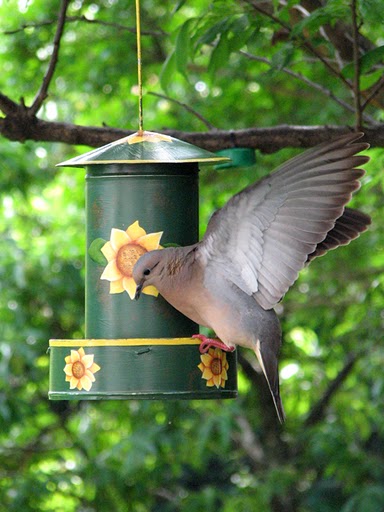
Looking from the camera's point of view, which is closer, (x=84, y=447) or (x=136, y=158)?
(x=136, y=158)

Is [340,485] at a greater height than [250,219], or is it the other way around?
[250,219]

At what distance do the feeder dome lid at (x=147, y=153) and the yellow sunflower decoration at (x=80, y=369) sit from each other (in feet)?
2.27

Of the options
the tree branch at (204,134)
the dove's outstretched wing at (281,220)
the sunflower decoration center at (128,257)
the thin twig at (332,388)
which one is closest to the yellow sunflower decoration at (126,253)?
the sunflower decoration center at (128,257)

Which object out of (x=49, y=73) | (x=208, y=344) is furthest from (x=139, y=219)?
(x=49, y=73)

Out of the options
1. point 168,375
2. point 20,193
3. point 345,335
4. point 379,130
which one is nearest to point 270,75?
point 379,130

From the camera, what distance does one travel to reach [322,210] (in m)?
3.05

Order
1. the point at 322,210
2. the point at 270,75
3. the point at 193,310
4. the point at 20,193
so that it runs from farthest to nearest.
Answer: the point at 20,193 → the point at 270,75 → the point at 193,310 → the point at 322,210

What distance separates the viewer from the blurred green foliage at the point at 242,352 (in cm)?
700

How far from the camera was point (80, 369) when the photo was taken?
11.3ft

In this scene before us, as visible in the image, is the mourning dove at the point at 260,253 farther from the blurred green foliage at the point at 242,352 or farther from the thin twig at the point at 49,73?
the blurred green foliage at the point at 242,352

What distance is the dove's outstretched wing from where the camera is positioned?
3004 mm

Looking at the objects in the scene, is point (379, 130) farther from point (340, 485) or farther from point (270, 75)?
point (340, 485)

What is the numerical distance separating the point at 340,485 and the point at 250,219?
5708 mm

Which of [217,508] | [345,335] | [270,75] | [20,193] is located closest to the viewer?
[270,75]
